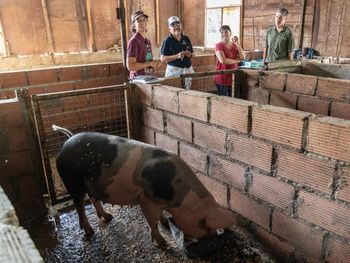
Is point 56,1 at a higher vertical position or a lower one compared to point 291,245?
higher

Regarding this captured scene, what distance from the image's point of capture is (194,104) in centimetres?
271

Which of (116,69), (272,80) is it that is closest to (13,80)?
(116,69)

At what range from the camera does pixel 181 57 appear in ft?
13.4

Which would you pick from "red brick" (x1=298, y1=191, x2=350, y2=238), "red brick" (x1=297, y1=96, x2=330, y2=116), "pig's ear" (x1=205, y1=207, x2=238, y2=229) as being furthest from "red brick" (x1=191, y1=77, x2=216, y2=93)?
"red brick" (x1=298, y1=191, x2=350, y2=238)

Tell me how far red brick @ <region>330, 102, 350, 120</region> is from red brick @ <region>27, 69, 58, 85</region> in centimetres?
401

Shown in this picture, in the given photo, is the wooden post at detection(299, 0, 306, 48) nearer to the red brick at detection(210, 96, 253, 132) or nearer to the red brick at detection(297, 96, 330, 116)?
the red brick at detection(297, 96, 330, 116)

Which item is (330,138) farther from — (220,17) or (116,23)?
(116,23)

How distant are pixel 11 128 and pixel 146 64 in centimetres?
180

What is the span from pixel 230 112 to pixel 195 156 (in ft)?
2.08

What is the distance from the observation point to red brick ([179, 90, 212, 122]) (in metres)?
2.62

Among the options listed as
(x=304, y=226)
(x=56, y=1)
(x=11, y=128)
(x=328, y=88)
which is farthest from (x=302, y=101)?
(x=56, y=1)

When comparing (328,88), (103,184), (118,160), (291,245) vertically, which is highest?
(328,88)

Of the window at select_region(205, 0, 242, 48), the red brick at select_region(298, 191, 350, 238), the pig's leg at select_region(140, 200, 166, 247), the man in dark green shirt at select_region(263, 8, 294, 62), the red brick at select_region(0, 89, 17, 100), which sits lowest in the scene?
the pig's leg at select_region(140, 200, 166, 247)

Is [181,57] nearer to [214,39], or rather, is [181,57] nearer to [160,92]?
[160,92]
